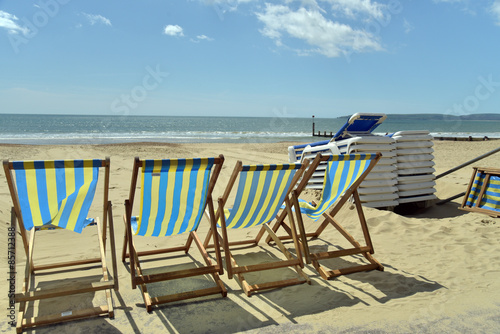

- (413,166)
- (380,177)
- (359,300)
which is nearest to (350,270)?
(359,300)

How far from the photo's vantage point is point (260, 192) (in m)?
3.37

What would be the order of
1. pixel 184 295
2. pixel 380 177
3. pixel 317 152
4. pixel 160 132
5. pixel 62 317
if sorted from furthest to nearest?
1. pixel 160 132
2. pixel 317 152
3. pixel 380 177
4. pixel 184 295
5. pixel 62 317

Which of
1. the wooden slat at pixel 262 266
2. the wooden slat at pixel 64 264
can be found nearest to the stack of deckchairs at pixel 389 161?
the wooden slat at pixel 262 266

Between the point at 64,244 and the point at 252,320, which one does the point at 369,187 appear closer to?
the point at 252,320

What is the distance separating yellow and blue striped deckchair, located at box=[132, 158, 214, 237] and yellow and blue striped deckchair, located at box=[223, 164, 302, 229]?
0.35 metres

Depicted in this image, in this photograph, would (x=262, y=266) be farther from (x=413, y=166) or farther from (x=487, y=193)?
(x=487, y=193)

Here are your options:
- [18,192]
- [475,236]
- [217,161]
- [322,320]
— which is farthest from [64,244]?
[475,236]

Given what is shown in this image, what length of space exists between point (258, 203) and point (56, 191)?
5.34 ft

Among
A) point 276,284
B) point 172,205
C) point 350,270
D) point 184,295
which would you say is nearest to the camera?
point 184,295

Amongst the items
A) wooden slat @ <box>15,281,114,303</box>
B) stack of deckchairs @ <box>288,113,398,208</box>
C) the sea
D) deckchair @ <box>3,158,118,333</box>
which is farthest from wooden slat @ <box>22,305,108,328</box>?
the sea

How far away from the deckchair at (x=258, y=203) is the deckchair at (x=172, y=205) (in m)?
0.17

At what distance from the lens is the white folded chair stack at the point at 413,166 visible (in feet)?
18.7

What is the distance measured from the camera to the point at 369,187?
5500 mm

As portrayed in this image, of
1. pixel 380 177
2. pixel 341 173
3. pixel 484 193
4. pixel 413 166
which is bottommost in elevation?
pixel 484 193
